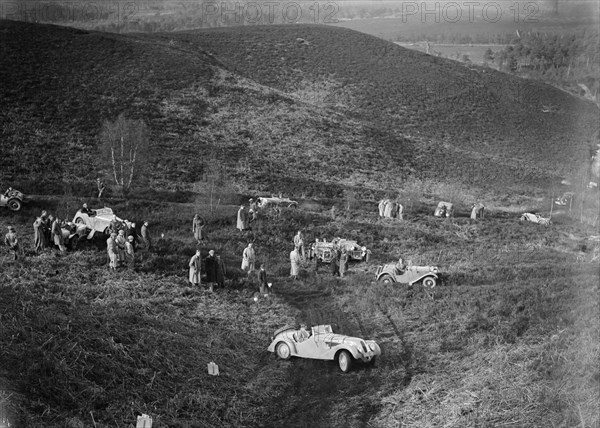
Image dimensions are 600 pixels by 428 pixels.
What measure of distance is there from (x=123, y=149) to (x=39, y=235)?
938 centimetres

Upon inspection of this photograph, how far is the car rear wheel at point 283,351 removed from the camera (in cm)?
1308

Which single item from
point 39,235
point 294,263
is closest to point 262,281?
point 294,263

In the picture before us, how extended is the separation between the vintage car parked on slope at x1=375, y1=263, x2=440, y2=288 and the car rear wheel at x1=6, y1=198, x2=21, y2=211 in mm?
13323

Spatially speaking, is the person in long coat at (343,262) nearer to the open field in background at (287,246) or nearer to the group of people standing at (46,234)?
the open field in background at (287,246)

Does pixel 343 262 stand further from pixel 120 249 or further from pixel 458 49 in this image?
pixel 458 49

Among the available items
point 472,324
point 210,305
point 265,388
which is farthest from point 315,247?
point 265,388

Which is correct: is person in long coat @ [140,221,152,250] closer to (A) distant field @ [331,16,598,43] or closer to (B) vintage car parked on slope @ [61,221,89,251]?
Result: (B) vintage car parked on slope @ [61,221,89,251]

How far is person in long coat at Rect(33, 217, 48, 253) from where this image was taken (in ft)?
58.4

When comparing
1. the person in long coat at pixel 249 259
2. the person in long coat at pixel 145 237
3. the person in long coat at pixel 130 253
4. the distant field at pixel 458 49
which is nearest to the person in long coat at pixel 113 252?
the person in long coat at pixel 130 253

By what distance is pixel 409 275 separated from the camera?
18.0 meters

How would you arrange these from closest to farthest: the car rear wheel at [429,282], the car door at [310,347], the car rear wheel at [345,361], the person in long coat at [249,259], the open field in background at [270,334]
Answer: the open field in background at [270,334] → the car rear wheel at [345,361] → the car door at [310,347] → the car rear wheel at [429,282] → the person in long coat at [249,259]

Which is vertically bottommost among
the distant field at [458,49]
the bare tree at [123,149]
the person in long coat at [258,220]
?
the person in long coat at [258,220]

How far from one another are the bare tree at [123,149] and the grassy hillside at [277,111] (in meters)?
1.74

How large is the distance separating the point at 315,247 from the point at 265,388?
344 inches
